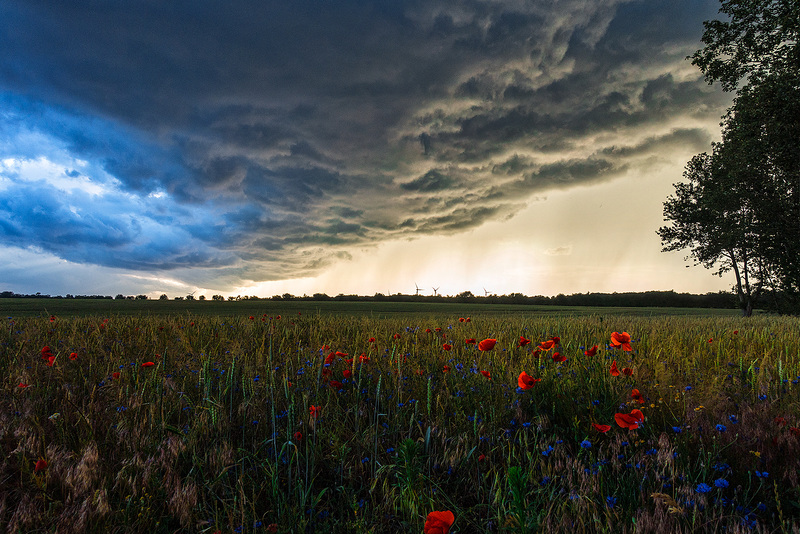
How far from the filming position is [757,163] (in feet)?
Answer: 69.2

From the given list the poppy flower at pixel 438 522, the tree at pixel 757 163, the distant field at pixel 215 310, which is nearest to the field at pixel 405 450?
the poppy flower at pixel 438 522

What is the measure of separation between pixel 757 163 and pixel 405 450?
2837cm

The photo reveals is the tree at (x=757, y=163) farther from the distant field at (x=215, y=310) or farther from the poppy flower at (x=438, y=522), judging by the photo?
the poppy flower at (x=438, y=522)

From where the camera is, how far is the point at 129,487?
2279 millimetres

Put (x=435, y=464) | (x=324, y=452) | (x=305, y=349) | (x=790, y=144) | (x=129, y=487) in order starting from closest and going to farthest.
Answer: (x=129, y=487) < (x=435, y=464) < (x=324, y=452) < (x=305, y=349) < (x=790, y=144)

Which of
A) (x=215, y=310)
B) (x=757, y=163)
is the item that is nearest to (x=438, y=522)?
(x=215, y=310)

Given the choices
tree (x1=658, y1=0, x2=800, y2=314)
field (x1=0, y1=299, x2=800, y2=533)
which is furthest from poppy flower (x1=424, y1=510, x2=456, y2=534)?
tree (x1=658, y1=0, x2=800, y2=314)

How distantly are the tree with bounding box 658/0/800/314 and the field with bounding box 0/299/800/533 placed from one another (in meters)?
19.6

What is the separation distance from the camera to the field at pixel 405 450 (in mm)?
2004

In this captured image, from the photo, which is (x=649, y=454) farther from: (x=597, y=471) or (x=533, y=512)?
(x=533, y=512)

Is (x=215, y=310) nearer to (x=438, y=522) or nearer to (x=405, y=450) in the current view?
(x=405, y=450)

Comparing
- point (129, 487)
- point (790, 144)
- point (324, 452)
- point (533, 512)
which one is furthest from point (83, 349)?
point (790, 144)

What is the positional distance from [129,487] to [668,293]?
272ft

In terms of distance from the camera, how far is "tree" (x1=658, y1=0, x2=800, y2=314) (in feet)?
56.6
